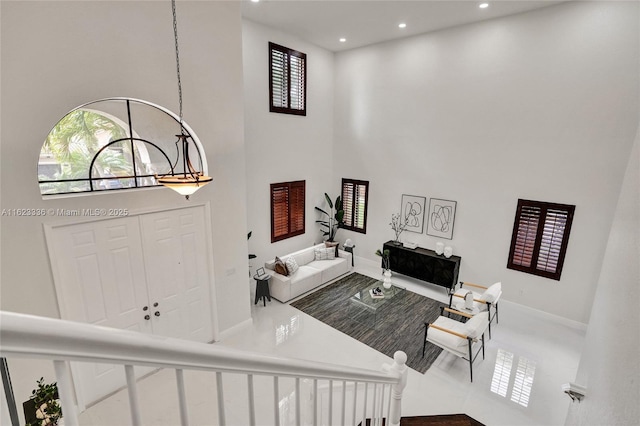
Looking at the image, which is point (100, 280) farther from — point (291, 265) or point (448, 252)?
point (448, 252)

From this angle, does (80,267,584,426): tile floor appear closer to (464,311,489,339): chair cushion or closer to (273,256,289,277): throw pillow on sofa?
(464,311,489,339): chair cushion

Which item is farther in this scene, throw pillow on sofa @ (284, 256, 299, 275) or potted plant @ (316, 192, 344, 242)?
potted plant @ (316, 192, 344, 242)

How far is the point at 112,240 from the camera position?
3.92 m

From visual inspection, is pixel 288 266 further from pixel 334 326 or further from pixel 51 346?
pixel 51 346

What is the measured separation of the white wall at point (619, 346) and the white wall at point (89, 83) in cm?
468

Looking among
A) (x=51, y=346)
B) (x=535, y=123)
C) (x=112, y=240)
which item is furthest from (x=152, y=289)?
(x=535, y=123)

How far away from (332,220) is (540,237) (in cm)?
516

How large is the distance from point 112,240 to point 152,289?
0.91m

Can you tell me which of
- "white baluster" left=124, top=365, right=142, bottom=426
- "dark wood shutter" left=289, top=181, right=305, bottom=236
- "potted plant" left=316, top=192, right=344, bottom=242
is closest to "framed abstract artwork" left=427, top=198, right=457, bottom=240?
"potted plant" left=316, top=192, right=344, bottom=242

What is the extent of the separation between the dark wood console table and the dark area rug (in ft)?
1.88

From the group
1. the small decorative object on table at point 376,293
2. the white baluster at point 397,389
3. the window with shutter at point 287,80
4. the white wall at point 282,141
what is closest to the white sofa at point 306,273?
the white wall at point 282,141

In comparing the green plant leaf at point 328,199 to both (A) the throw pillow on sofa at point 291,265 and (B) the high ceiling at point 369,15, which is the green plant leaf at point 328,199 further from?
(B) the high ceiling at point 369,15

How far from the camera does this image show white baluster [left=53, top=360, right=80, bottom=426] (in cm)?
62

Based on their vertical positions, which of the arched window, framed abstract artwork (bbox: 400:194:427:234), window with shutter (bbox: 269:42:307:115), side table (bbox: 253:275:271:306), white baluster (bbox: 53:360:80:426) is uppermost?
window with shutter (bbox: 269:42:307:115)
